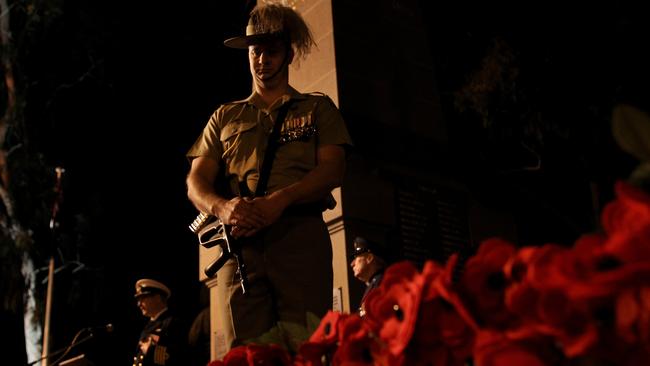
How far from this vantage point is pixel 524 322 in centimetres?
108

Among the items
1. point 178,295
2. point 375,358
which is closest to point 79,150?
point 178,295

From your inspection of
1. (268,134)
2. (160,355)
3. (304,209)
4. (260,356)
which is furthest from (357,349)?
(160,355)

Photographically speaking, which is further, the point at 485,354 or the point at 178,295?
the point at 178,295

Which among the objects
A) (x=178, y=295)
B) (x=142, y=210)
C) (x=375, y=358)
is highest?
(x=375, y=358)

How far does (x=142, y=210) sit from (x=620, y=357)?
60.1 feet

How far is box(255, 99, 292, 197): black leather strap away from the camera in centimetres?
298

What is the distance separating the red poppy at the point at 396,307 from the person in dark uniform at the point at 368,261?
3355 millimetres

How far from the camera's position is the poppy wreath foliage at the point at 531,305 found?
96cm

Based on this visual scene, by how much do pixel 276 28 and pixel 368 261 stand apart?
209cm

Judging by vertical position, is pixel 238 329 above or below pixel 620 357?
below

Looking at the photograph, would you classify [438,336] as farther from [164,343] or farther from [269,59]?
[164,343]

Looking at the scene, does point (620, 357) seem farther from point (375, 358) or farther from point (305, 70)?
point (305, 70)

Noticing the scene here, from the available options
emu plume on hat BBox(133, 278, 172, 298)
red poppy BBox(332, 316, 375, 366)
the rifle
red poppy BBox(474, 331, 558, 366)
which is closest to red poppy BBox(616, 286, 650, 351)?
red poppy BBox(474, 331, 558, 366)

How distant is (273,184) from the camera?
3002 millimetres
